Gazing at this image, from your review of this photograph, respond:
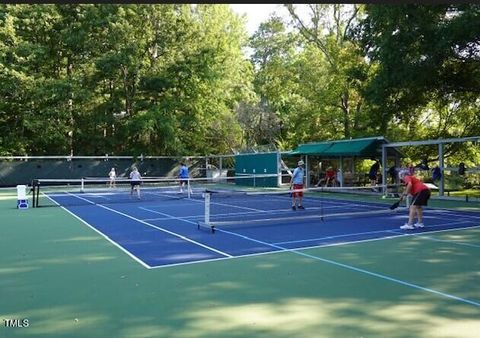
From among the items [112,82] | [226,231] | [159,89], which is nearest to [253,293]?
[226,231]

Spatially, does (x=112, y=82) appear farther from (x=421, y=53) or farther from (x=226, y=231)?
(x=226, y=231)

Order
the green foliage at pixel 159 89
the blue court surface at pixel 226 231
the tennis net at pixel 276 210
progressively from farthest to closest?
the green foliage at pixel 159 89 < the tennis net at pixel 276 210 < the blue court surface at pixel 226 231

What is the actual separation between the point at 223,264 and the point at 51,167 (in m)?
31.5

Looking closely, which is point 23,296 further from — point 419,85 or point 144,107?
point 144,107

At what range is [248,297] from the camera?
678cm

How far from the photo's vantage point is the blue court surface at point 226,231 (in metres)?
10.1

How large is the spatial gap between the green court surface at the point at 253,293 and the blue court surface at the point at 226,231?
2.07 ft

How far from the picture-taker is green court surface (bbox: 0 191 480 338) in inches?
219

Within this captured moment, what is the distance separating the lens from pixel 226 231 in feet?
42.3

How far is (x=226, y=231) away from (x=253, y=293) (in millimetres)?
5955

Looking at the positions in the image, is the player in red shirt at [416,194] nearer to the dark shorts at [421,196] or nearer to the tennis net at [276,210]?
the dark shorts at [421,196]

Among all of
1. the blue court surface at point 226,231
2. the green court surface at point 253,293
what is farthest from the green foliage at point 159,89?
the green court surface at point 253,293

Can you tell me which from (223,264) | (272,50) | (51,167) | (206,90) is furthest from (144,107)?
(223,264)

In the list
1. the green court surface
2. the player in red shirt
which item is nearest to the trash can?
the green court surface
